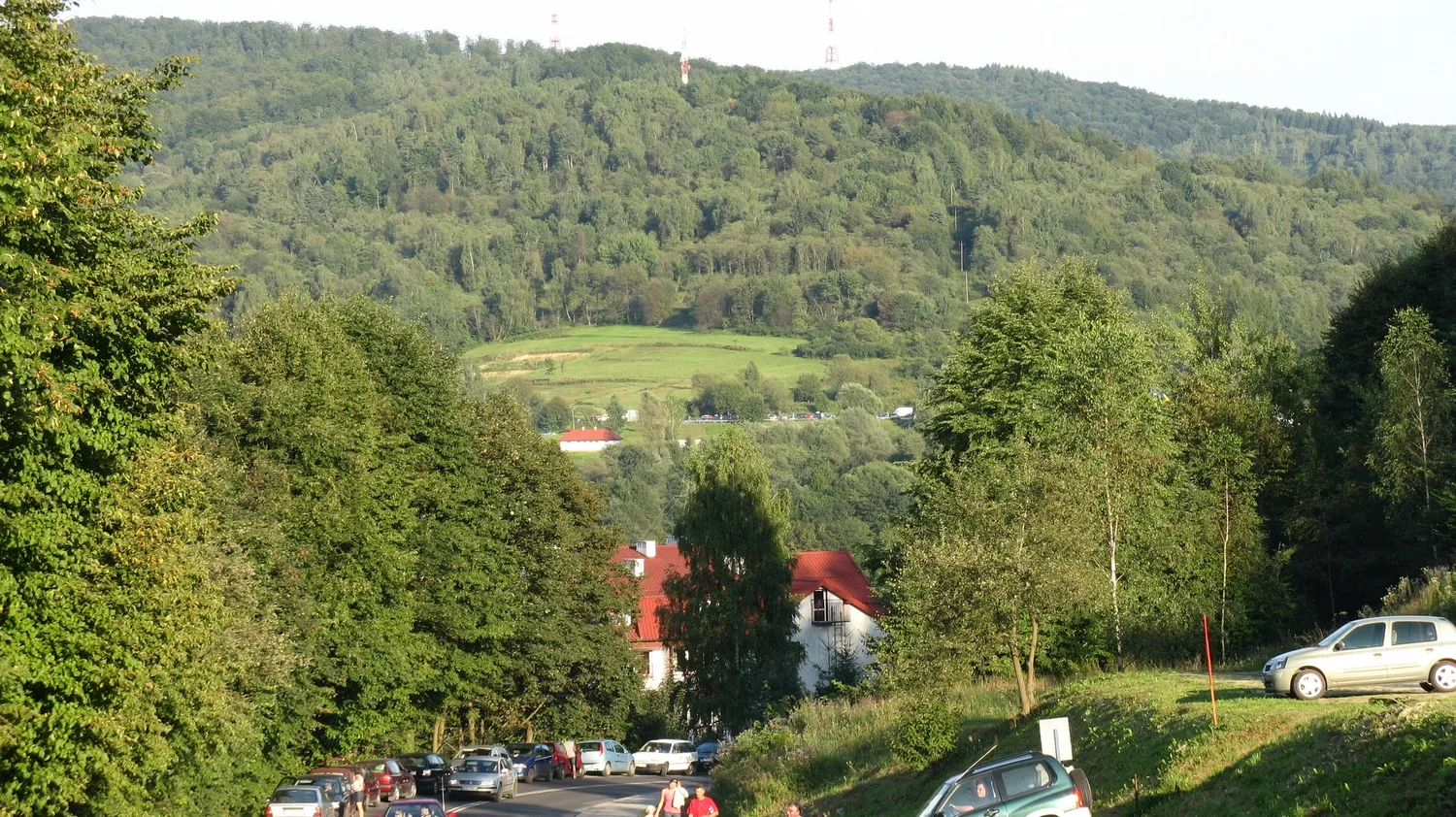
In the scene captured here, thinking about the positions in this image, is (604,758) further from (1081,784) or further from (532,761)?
(1081,784)

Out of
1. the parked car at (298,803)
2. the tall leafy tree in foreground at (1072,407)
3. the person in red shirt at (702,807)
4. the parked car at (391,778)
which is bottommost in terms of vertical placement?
the parked car at (391,778)

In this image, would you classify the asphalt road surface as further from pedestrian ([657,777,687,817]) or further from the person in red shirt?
the person in red shirt

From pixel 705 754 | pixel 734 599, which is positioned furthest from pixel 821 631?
pixel 705 754

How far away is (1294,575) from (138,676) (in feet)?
145

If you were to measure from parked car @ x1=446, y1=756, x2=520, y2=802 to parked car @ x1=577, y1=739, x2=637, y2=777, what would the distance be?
42.9ft

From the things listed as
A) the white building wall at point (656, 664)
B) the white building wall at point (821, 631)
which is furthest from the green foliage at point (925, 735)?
the white building wall at point (656, 664)

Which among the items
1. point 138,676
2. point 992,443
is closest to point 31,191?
point 138,676

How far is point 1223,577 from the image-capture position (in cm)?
5322

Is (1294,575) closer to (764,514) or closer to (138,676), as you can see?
(764,514)

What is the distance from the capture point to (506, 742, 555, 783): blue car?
5975 centimetres

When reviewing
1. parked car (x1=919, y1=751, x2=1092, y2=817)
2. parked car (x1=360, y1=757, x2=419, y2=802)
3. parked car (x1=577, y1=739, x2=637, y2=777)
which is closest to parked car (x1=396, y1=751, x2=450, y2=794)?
parked car (x1=360, y1=757, x2=419, y2=802)

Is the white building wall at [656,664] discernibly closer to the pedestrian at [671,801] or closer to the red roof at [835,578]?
the red roof at [835,578]

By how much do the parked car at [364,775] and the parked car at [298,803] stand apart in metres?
3.63

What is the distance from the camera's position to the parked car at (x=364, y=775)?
4394 centimetres
